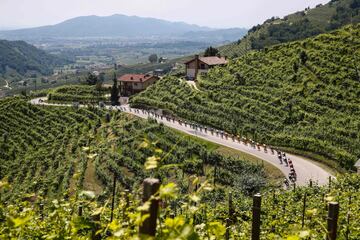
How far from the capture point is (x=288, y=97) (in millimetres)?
56125

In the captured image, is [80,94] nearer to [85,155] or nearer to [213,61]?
[213,61]

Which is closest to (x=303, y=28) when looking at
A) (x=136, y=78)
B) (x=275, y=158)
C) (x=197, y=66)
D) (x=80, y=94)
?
(x=197, y=66)

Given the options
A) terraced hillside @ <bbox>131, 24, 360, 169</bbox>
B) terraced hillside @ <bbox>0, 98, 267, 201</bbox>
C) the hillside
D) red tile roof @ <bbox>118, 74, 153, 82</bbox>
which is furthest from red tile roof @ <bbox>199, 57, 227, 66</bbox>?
the hillside

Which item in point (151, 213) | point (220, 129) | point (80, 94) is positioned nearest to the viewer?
point (151, 213)

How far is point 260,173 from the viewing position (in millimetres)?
37406

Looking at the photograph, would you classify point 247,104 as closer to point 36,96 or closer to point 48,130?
point 48,130

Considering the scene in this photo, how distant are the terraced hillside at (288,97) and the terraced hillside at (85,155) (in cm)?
768

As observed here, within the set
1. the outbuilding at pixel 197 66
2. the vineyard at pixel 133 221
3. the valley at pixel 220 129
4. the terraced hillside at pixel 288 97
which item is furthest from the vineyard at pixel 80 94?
the vineyard at pixel 133 221

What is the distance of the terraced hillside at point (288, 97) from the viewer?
4519 cm

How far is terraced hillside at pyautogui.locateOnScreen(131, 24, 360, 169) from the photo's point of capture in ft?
A: 148

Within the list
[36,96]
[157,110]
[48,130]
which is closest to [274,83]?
[157,110]

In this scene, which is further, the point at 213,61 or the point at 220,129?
the point at 213,61

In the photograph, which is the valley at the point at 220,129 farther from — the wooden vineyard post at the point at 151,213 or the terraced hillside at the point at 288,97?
the wooden vineyard post at the point at 151,213

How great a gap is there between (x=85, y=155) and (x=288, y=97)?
34.2 m
